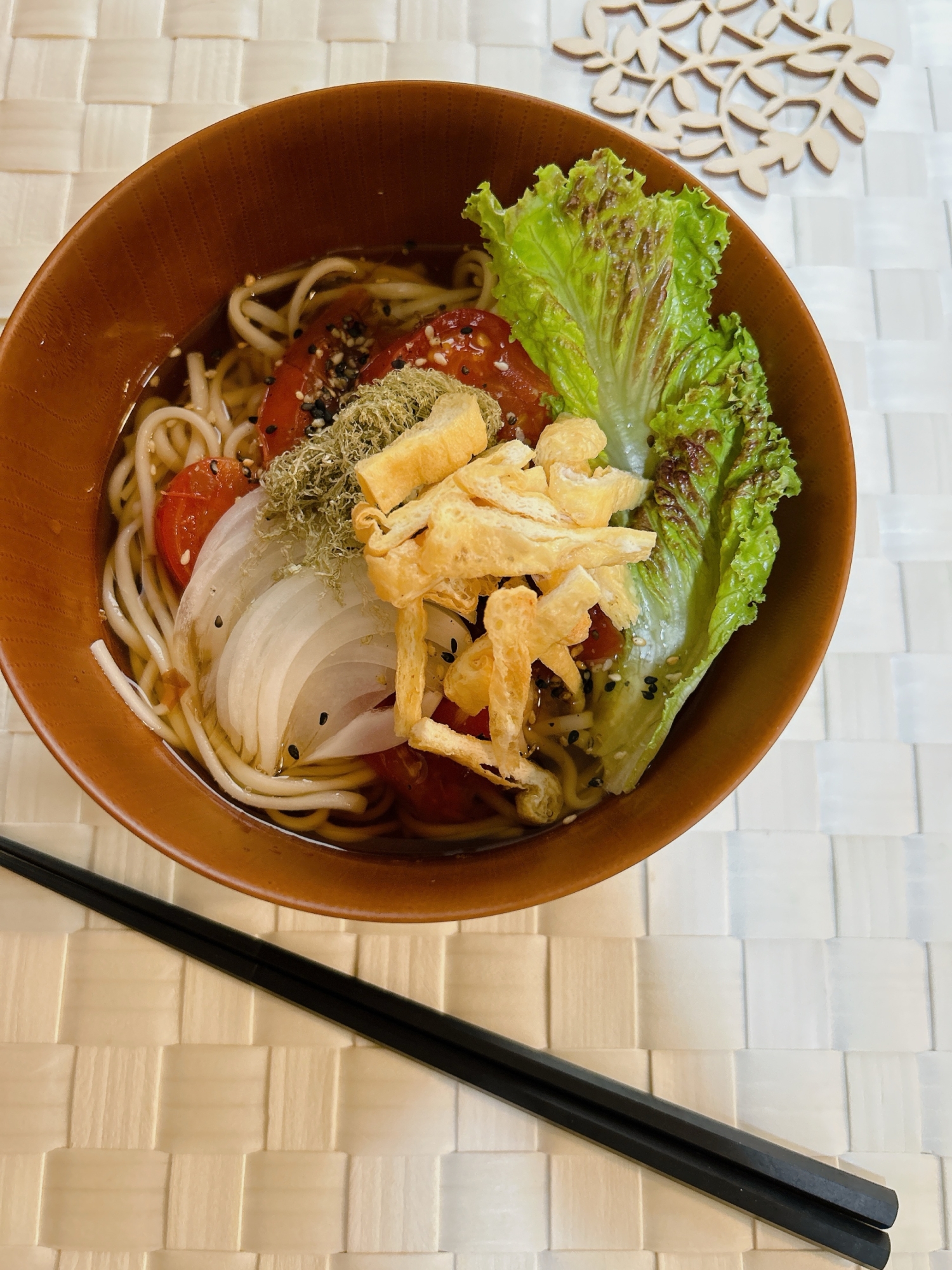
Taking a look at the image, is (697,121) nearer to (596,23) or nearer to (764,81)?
(764,81)

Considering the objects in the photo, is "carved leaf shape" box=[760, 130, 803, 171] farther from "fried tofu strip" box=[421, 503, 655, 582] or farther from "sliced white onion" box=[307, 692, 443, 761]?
"sliced white onion" box=[307, 692, 443, 761]

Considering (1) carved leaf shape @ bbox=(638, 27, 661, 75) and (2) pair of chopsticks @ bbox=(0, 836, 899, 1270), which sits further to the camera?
(1) carved leaf shape @ bbox=(638, 27, 661, 75)

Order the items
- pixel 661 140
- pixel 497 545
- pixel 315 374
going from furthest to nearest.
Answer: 1. pixel 661 140
2. pixel 315 374
3. pixel 497 545

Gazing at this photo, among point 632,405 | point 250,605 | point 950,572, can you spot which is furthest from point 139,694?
point 950,572

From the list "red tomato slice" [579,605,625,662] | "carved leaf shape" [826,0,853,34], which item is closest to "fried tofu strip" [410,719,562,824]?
"red tomato slice" [579,605,625,662]

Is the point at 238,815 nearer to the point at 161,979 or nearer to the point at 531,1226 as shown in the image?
the point at 161,979

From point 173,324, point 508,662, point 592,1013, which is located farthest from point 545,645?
point 173,324
